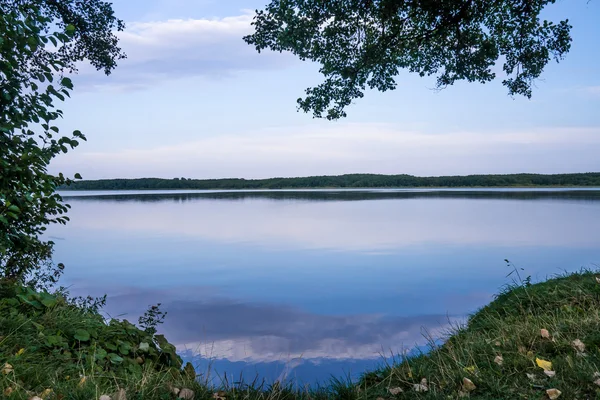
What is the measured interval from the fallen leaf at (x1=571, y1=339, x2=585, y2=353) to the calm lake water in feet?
9.17

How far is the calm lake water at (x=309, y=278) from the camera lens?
9102 millimetres

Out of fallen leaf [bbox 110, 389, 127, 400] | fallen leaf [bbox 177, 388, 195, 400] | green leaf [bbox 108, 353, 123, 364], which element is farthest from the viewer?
green leaf [bbox 108, 353, 123, 364]

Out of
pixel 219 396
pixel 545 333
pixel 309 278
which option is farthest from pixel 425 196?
pixel 219 396

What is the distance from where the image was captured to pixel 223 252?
826 inches

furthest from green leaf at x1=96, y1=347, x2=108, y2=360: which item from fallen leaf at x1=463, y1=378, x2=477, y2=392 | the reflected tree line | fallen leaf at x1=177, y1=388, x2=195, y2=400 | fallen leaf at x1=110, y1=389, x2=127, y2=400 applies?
the reflected tree line

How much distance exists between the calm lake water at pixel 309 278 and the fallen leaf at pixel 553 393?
Result: 96.1 inches

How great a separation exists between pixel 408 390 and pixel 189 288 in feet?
35.2

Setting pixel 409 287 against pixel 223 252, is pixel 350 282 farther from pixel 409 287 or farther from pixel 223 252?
pixel 223 252

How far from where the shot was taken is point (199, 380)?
4746 millimetres

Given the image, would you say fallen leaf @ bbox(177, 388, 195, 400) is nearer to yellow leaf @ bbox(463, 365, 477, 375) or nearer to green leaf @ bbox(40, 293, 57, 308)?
green leaf @ bbox(40, 293, 57, 308)

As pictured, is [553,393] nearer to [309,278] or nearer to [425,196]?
[309,278]

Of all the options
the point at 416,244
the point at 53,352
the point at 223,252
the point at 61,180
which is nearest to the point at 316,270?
the point at 223,252

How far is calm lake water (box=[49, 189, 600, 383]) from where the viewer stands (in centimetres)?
910

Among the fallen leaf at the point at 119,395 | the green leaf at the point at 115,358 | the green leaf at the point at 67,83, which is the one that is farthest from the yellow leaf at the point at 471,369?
the green leaf at the point at 67,83
